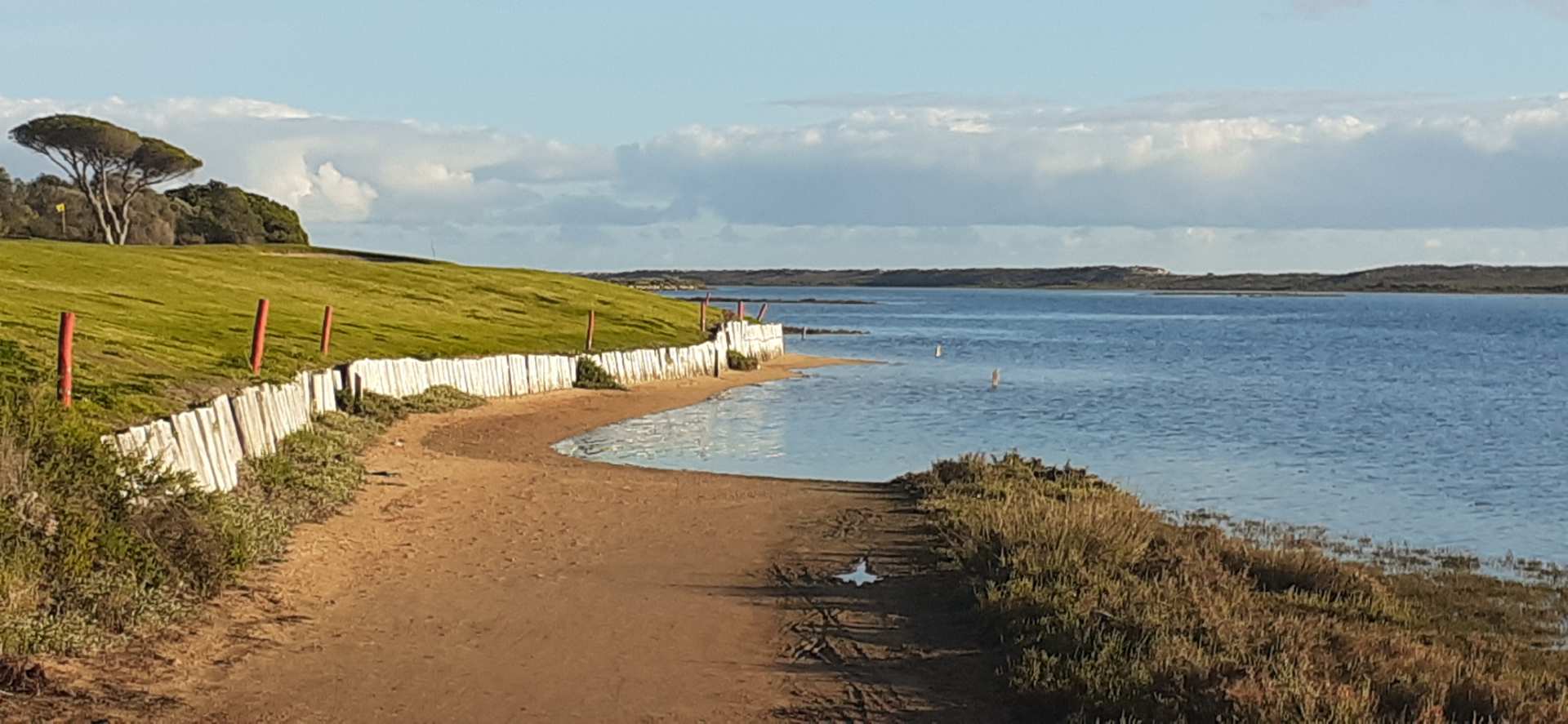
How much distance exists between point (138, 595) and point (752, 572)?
572 cm

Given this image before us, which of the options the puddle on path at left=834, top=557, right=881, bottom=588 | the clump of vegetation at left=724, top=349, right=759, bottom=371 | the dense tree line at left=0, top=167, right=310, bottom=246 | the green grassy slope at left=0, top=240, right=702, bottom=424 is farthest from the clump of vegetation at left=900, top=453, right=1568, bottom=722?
the dense tree line at left=0, top=167, right=310, bottom=246

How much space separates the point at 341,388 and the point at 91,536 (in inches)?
614

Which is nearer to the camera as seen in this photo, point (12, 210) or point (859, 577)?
point (859, 577)

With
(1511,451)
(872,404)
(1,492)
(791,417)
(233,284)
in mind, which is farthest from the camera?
(233,284)

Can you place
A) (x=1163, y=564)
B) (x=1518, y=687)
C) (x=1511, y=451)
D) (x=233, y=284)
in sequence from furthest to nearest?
(x=233, y=284)
(x=1511, y=451)
(x=1163, y=564)
(x=1518, y=687)

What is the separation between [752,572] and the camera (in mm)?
15125

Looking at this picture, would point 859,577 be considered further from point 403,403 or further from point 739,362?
point 739,362

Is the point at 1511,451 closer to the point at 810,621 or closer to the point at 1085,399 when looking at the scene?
the point at 1085,399

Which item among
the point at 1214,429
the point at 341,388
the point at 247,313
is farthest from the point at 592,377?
the point at 1214,429

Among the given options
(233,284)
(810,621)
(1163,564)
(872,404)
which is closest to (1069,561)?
(1163,564)

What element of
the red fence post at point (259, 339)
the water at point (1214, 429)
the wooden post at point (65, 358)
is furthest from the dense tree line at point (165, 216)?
the wooden post at point (65, 358)

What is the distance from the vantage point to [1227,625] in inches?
444

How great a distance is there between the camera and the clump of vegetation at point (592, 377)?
4000 cm

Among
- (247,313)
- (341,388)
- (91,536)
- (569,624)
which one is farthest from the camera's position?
(247,313)
